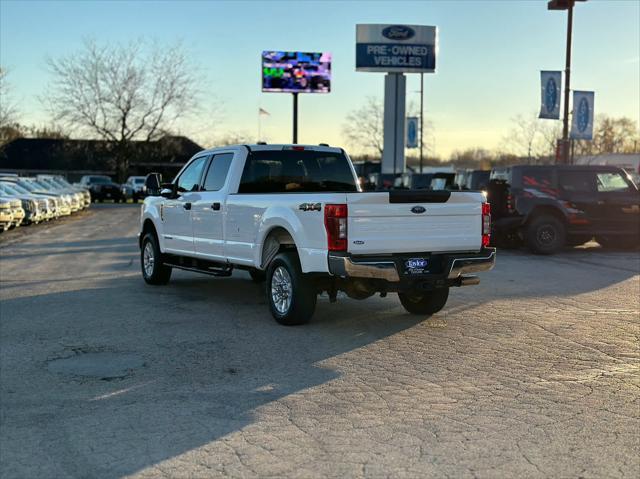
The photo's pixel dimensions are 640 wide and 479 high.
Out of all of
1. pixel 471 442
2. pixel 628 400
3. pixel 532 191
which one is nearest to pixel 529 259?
pixel 532 191

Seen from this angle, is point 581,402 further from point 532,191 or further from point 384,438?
point 532,191

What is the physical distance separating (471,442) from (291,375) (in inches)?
81.4

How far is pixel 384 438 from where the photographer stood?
16.2 feet

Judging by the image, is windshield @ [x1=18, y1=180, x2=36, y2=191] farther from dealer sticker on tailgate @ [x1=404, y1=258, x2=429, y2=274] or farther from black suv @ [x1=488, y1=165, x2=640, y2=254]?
dealer sticker on tailgate @ [x1=404, y1=258, x2=429, y2=274]

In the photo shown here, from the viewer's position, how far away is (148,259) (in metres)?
12.3

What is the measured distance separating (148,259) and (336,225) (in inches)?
212

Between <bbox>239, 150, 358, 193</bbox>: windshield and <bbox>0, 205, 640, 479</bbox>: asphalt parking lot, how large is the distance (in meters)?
1.57

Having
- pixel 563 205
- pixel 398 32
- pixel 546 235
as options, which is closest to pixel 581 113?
pixel 563 205

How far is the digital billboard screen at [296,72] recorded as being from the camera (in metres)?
45.7

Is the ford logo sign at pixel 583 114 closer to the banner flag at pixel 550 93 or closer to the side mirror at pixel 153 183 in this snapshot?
the banner flag at pixel 550 93

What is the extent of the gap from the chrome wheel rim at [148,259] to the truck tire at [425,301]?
14.7 ft

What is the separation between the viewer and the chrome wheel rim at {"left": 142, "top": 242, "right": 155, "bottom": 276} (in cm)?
1215

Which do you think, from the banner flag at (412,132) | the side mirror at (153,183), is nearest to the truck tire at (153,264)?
the side mirror at (153,183)

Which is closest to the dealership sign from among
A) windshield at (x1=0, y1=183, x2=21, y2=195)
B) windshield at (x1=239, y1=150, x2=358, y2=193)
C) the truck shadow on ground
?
windshield at (x1=0, y1=183, x2=21, y2=195)
